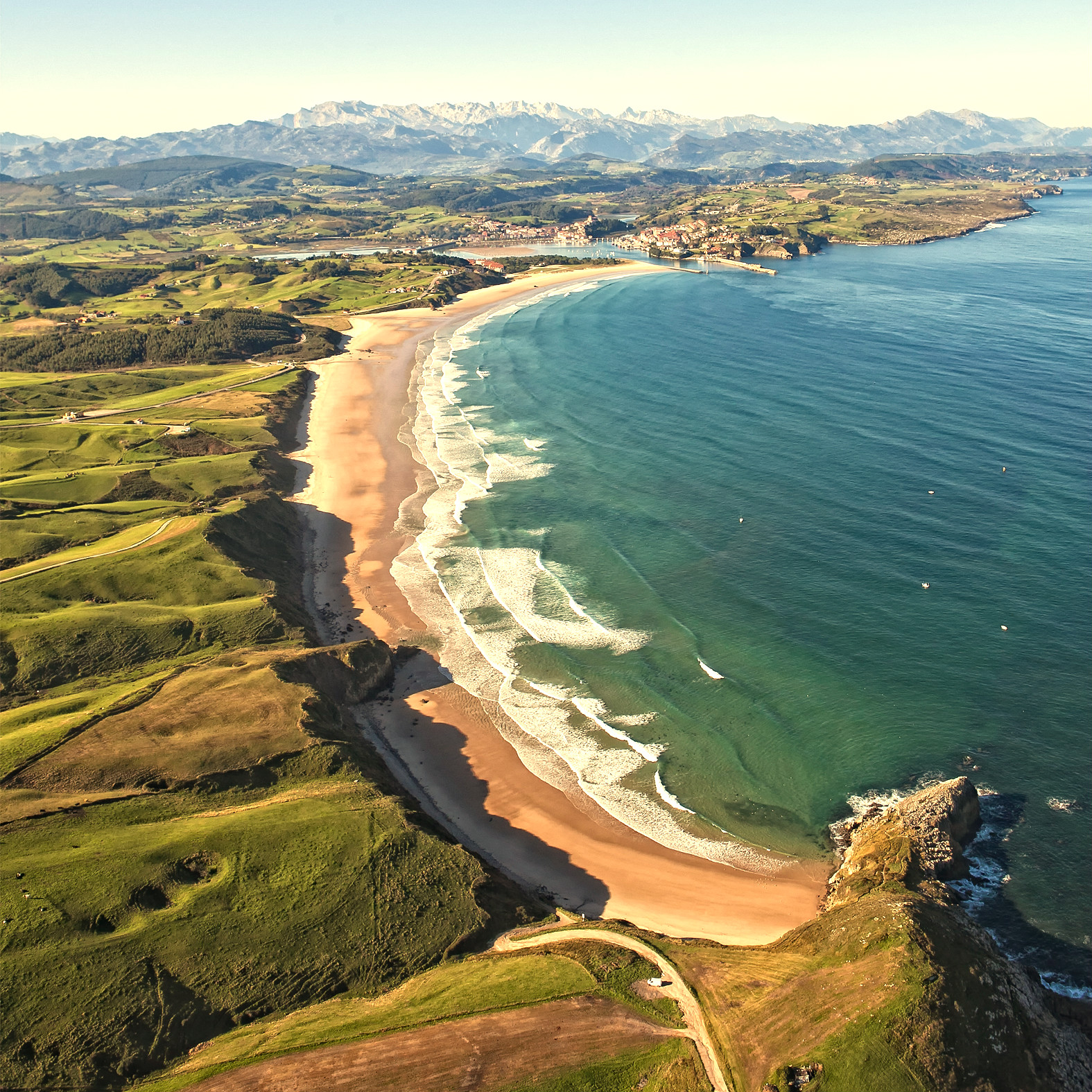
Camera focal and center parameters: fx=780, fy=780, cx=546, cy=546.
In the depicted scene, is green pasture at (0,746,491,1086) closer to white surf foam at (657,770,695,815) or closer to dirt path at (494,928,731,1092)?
dirt path at (494,928,731,1092)

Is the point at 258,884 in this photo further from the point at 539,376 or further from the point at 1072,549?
the point at 539,376

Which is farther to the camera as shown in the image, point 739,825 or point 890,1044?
point 739,825

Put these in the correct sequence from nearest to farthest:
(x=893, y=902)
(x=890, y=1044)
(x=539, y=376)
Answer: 1. (x=890, y=1044)
2. (x=893, y=902)
3. (x=539, y=376)

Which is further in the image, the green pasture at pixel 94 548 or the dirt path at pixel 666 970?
the green pasture at pixel 94 548

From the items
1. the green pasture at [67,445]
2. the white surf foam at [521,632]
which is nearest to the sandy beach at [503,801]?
the white surf foam at [521,632]

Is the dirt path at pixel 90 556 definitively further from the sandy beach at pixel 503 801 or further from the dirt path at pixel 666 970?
the dirt path at pixel 666 970

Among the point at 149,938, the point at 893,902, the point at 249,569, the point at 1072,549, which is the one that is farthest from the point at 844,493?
the point at 149,938
